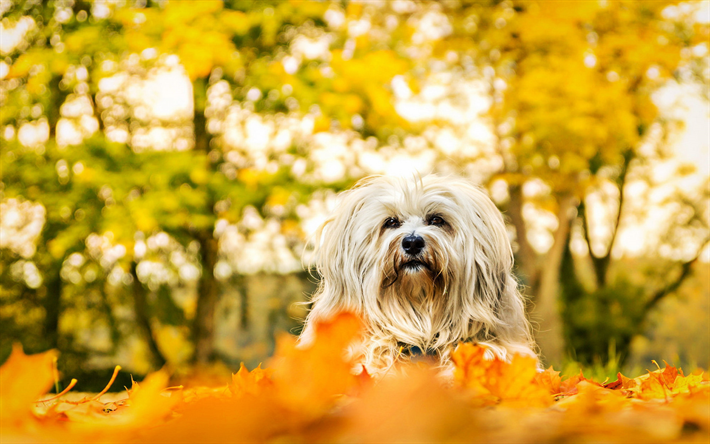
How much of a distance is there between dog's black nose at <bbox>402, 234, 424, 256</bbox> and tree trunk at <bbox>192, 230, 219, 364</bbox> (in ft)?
28.1

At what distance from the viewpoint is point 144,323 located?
1163 cm

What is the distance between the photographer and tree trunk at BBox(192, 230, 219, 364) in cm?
1098

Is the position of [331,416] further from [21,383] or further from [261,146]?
[261,146]

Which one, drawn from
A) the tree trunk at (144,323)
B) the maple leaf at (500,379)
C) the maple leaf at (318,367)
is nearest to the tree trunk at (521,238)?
the tree trunk at (144,323)

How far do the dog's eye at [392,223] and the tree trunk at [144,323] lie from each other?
9.45 m

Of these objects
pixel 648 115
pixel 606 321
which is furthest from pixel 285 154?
pixel 606 321

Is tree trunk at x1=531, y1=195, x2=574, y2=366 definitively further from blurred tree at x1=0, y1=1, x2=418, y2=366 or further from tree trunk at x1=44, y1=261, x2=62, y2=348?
tree trunk at x1=44, y1=261, x2=62, y2=348

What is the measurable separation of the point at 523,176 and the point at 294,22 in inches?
195

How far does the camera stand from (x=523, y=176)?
10539 mm

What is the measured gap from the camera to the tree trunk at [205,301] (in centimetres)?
1098

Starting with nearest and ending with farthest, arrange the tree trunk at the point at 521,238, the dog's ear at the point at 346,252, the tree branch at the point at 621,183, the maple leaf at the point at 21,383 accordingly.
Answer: the maple leaf at the point at 21,383 → the dog's ear at the point at 346,252 → the tree trunk at the point at 521,238 → the tree branch at the point at 621,183

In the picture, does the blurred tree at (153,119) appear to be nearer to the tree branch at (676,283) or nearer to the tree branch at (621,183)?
the tree branch at (621,183)

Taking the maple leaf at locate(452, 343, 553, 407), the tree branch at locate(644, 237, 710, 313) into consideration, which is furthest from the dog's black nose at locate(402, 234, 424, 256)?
the tree branch at locate(644, 237, 710, 313)

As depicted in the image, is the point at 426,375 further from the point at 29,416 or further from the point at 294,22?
the point at 294,22
